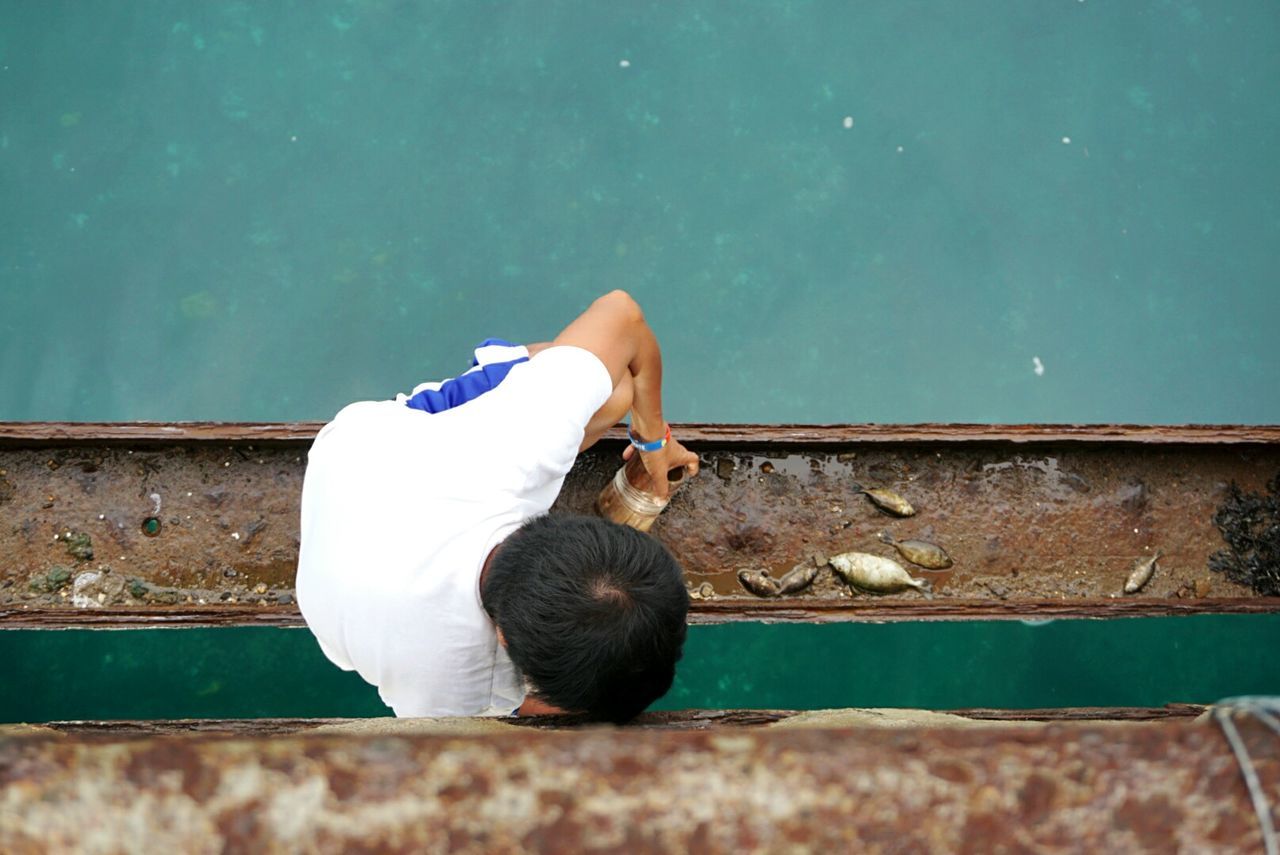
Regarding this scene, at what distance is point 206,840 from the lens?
61 cm

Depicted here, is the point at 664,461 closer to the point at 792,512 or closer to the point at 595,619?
the point at 792,512

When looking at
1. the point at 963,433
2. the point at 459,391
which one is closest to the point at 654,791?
the point at 459,391

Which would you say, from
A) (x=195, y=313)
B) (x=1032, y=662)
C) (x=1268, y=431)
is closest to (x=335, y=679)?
(x=195, y=313)

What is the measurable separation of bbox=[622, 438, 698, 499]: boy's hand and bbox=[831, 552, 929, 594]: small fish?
499 mm

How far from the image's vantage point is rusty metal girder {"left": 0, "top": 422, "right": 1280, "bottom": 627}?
7.55 feet

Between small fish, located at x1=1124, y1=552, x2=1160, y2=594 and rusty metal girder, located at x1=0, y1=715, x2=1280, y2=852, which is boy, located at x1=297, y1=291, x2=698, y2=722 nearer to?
rusty metal girder, located at x1=0, y1=715, x2=1280, y2=852

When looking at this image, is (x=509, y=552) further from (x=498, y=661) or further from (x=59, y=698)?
(x=59, y=698)

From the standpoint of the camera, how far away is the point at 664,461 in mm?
2188

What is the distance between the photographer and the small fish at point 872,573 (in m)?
2.39

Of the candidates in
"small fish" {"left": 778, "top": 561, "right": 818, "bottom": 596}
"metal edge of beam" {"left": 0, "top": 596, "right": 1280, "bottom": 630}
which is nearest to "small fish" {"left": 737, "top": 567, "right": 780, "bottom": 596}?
"small fish" {"left": 778, "top": 561, "right": 818, "bottom": 596}

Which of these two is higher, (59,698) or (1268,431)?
(1268,431)

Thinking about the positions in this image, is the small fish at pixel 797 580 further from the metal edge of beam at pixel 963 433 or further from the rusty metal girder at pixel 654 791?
the rusty metal girder at pixel 654 791

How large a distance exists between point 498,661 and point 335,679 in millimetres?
1867

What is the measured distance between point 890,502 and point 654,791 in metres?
1.94
